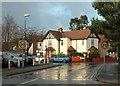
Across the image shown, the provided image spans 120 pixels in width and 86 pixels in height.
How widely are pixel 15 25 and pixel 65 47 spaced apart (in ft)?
68.8

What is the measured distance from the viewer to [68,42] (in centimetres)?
8912

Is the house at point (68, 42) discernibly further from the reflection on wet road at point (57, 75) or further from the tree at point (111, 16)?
the tree at point (111, 16)

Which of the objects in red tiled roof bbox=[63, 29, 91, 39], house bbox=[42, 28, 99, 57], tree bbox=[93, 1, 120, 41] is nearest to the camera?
tree bbox=[93, 1, 120, 41]

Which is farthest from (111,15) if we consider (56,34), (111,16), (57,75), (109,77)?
(56,34)

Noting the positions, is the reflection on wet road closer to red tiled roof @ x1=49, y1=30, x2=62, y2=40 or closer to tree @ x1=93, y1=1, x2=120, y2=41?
tree @ x1=93, y1=1, x2=120, y2=41

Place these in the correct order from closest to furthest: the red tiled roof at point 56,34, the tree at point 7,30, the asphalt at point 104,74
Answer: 1. the asphalt at point 104,74
2. the tree at point 7,30
3. the red tiled roof at point 56,34

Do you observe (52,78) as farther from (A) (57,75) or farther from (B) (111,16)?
(B) (111,16)

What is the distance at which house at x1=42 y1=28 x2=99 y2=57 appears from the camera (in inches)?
3410

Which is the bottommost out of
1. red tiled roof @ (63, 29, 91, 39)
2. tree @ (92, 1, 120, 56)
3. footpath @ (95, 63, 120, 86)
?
footpath @ (95, 63, 120, 86)

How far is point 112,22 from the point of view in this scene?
29.2 metres

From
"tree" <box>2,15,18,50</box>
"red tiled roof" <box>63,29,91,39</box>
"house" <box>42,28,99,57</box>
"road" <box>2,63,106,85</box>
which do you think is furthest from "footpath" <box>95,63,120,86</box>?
"red tiled roof" <box>63,29,91,39</box>

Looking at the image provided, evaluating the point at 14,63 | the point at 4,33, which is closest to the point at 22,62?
the point at 14,63

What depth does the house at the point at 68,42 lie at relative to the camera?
8662 centimetres

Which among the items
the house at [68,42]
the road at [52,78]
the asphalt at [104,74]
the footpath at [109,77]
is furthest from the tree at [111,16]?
the house at [68,42]
